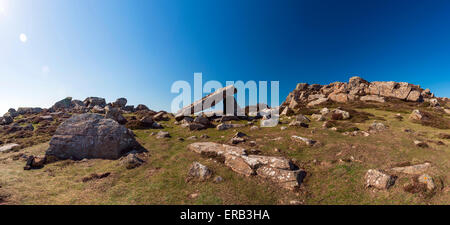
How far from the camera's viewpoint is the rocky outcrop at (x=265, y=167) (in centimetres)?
990

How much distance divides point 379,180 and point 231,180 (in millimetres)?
8681

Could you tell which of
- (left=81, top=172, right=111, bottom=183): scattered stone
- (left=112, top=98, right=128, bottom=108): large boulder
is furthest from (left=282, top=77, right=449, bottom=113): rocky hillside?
(left=112, top=98, right=128, bottom=108): large boulder

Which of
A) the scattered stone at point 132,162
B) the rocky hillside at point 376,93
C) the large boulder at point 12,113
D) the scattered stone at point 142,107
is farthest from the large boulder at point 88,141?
the large boulder at point 12,113

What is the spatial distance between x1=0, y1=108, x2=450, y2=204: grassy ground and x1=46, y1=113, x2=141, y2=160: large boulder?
1.23 meters

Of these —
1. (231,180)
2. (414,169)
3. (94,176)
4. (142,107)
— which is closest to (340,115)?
(414,169)

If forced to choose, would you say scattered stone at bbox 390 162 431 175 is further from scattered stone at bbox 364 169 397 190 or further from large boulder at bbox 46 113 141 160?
large boulder at bbox 46 113 141 160

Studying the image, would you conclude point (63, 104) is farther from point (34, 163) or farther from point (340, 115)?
point (340, 115)

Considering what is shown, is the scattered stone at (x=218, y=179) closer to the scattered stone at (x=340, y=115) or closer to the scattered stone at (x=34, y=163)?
the scattered stone at (x=34, y=163)

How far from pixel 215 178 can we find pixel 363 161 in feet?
37.8

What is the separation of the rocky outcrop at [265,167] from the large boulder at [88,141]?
9.67m

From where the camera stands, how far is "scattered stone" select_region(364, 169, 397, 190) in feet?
28.4
